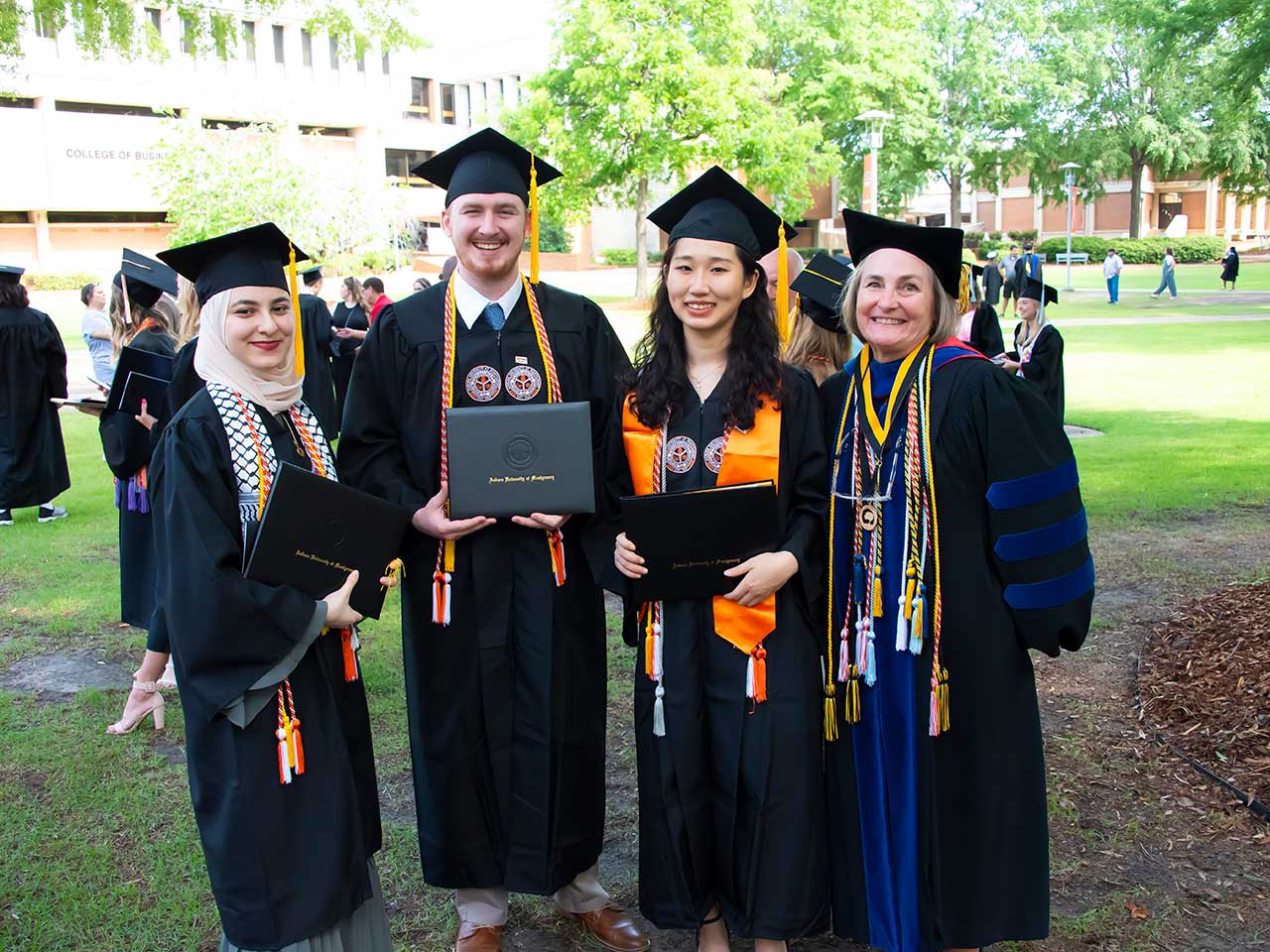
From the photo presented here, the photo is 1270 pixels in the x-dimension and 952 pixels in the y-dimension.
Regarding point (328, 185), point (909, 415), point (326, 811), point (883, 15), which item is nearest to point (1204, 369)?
point (909, 415)

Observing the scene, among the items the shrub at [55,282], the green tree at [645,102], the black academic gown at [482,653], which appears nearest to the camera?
the black academic gown at [482,653]

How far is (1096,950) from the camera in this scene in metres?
3.22

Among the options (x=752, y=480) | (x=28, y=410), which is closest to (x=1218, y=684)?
(x=752, y=480)

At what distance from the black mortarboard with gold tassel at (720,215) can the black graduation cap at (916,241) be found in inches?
9.7

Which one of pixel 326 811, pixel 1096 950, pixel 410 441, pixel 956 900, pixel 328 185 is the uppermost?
pixel 328 185

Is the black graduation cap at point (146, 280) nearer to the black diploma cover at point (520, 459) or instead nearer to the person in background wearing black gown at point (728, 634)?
the black diploma cover at point (520, 459)

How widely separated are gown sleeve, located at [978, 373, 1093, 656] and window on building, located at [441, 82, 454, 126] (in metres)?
56.2

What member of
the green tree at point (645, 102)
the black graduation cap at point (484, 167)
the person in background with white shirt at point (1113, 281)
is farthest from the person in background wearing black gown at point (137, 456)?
the person in background with white shirt at point (1113, 281)

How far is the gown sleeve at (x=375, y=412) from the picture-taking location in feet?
10.9

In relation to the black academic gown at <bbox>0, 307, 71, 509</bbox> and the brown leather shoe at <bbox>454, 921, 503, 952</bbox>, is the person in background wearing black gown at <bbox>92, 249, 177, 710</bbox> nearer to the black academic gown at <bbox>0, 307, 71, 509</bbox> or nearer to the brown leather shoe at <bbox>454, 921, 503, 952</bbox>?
the brown leather shoe at <bbox>454, 921, 503, 952</bbox>

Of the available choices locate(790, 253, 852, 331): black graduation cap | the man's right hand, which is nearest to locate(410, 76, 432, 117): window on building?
locate(790, 253, 852, 331): black graduation cap

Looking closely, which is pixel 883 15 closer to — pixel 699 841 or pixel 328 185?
pixel 328 185

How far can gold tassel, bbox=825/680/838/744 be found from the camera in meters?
3.01

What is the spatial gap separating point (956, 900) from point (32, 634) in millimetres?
5432
